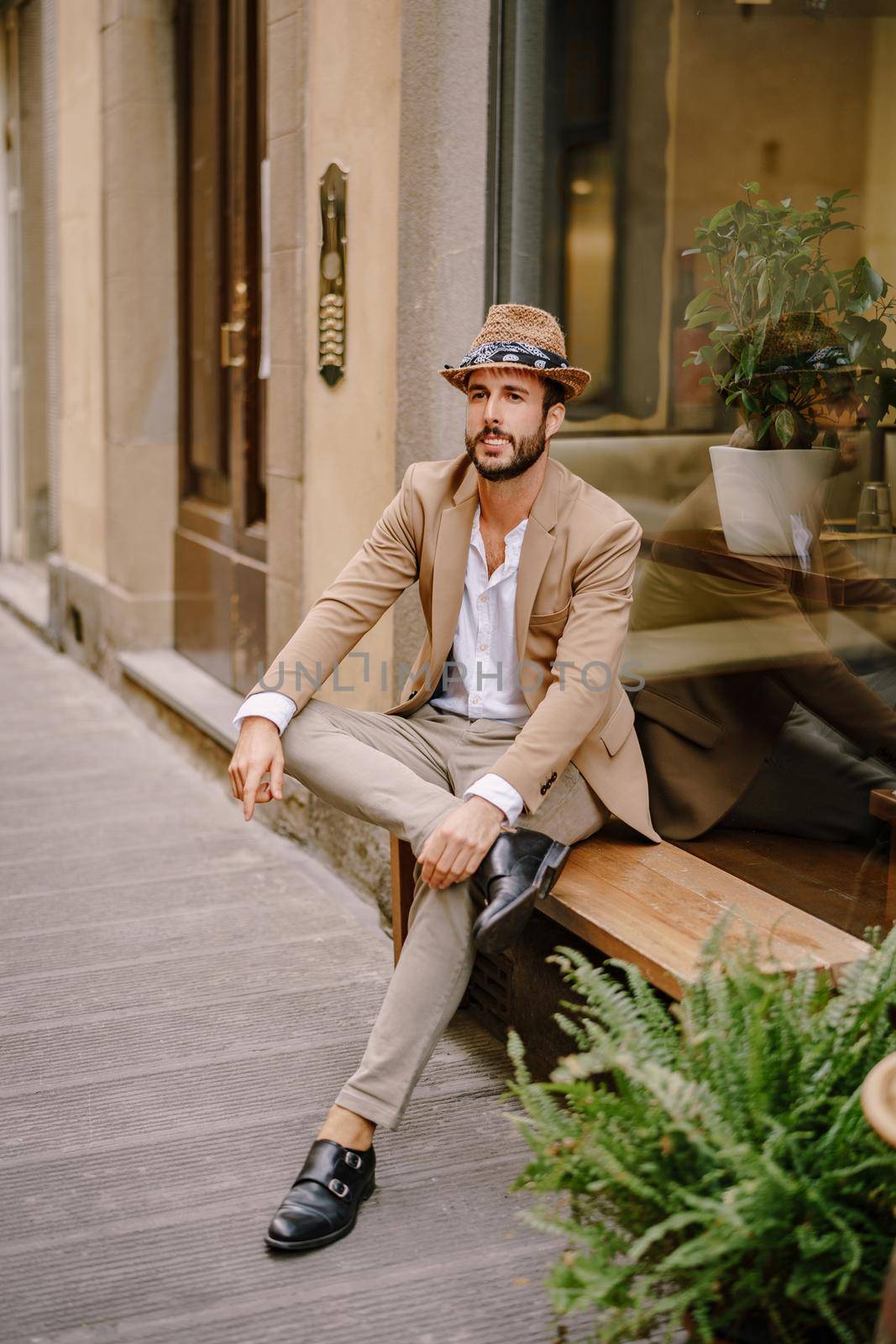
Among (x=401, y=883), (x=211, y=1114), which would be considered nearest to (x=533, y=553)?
(x=401, y=883)

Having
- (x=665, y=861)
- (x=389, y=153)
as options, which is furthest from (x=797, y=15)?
(x=665, y=861)

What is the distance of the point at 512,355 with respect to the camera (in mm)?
3422

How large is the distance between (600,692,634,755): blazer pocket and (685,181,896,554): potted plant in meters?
0.46

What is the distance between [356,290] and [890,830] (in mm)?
2496

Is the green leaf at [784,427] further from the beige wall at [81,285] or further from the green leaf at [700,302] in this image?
the beige wall at [81,285]

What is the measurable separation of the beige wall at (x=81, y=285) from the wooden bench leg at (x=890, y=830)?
540cm

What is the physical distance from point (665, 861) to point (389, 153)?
2.22m

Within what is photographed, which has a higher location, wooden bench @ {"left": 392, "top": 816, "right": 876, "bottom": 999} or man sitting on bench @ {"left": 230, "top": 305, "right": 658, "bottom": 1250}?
man sitting on bench @ {"left": 230, "top": 305, "right": 658, "bottom": 1250}

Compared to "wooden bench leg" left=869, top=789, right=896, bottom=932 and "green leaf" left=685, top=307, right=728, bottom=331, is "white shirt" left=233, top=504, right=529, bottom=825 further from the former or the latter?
"wooden bench leg" left=869, top=789, right=896, bottom=932

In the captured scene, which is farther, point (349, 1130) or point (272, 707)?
point (272, 707)

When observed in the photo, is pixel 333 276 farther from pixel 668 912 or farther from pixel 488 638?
pixel 668 912

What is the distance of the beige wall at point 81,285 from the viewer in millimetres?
7648

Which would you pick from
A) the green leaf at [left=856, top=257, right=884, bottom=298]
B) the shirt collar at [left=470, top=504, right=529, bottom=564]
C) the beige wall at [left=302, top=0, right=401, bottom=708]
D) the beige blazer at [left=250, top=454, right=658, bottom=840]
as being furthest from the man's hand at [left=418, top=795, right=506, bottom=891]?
the beige wall at [left=302, top=0, right=401, bottom=708]

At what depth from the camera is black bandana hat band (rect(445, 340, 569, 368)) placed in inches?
135
